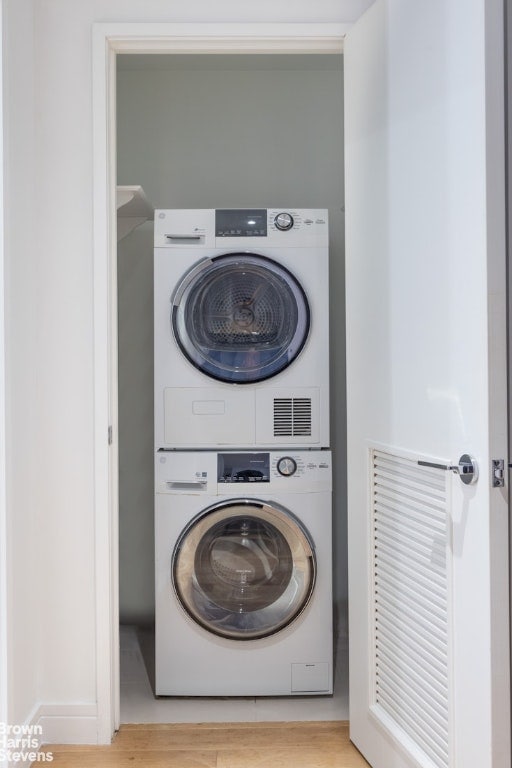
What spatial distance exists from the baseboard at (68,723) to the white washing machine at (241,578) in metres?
0.34

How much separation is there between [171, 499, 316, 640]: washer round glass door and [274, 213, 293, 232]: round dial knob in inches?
38.4

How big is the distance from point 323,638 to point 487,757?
3.48ft

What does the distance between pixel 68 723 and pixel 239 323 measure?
1.41m

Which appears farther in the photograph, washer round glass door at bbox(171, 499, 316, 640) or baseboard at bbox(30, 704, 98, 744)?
washer round glass door at bbox(171, 499, 316, 640)

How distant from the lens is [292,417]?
2.43m

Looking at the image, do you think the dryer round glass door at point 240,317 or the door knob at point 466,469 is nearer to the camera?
the door knob at point 466,469

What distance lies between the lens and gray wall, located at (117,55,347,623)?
3.10 meters

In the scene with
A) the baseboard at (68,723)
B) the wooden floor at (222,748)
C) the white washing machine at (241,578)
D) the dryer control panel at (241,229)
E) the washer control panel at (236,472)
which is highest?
the dryer control panel at (241,229)

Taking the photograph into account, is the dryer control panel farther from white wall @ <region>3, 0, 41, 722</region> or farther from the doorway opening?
the doorway opening

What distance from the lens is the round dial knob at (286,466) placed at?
241 cm

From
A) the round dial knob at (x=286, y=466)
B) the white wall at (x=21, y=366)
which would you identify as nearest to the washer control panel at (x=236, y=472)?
the round dial knob at (x=286, y=466)

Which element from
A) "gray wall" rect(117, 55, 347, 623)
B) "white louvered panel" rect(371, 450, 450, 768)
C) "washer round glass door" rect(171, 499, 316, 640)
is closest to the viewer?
"white louvered panel" rect(371, 450, 450, 768)

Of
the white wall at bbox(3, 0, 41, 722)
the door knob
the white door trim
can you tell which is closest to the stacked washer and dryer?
the white wall at bbox(3, 0, 41, 722)

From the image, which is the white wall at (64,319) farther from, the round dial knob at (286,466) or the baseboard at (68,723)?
the round dial knob at (286,466)
